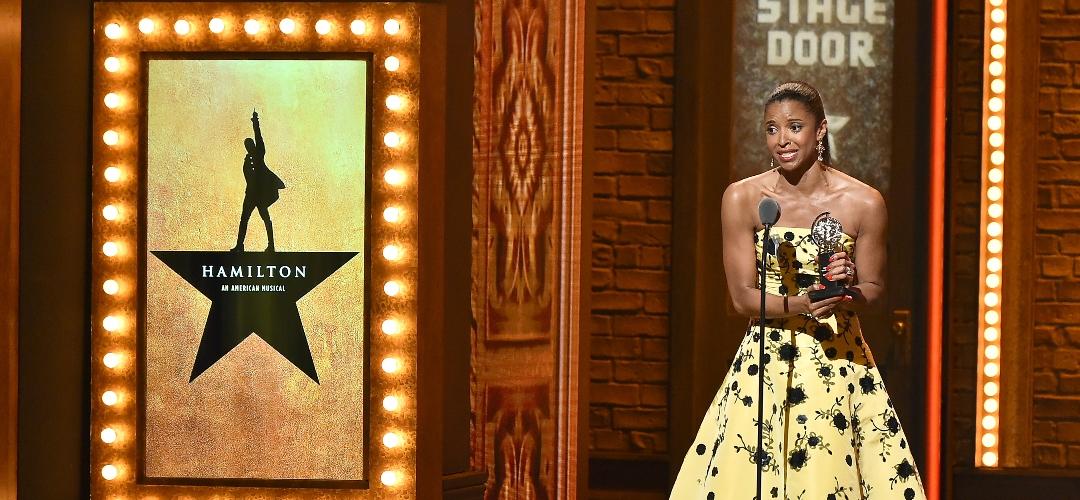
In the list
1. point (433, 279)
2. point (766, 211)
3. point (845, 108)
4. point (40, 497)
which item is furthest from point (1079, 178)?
point (40, 497)

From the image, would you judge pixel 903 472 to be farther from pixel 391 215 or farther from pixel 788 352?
pixel 391 215

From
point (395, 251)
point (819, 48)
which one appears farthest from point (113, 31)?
point (819, 48)

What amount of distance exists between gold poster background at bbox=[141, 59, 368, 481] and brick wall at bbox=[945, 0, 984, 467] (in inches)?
103

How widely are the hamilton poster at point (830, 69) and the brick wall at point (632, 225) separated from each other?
302 millimetres

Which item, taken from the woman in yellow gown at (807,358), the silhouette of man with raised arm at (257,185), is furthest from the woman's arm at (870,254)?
the silhouette of man with raised arm at (257,185)

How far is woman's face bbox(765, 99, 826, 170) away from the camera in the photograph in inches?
99.4

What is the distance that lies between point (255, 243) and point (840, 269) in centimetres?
126

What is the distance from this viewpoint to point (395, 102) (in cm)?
229

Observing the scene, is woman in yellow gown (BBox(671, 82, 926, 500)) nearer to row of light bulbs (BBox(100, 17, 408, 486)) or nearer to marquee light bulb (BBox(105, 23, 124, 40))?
row of light bulbs (BBox(100, 17, 408, 486))

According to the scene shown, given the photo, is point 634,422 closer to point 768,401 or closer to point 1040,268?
point 1040,268

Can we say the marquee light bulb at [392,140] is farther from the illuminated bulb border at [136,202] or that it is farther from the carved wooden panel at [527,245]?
the carved wooden panel at [527,245]

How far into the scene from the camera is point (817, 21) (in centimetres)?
425

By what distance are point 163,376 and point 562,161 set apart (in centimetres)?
112

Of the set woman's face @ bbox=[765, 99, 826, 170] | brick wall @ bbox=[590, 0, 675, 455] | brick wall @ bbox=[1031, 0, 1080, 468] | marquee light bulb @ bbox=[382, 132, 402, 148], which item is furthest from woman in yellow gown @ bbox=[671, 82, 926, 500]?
brick wall @ bbox=[1031, 0, 1080, 468]
